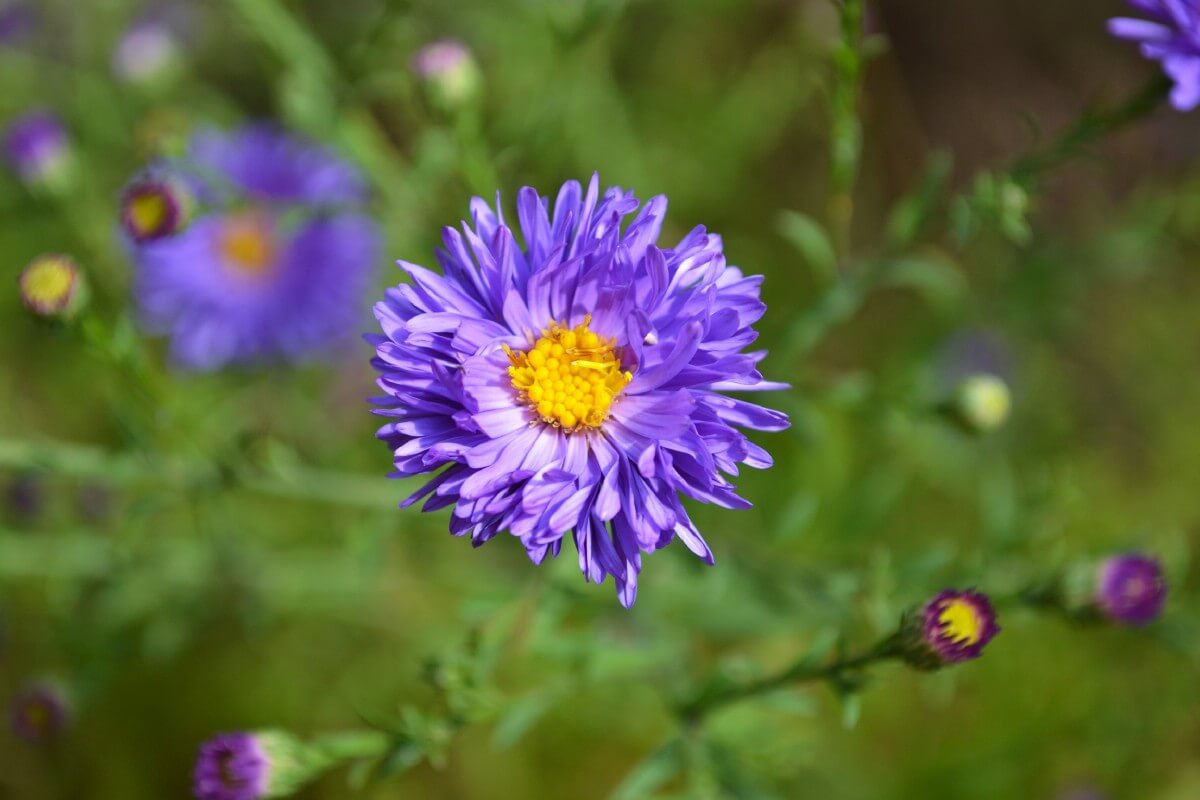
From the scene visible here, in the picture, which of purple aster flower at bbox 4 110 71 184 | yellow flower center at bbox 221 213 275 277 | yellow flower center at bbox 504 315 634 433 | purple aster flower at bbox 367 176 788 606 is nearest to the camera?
purple aster flower at bbox 367 176 788 606

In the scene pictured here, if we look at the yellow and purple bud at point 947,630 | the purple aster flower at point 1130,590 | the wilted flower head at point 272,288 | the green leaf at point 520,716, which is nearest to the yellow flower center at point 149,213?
the wilted flower head at point 272,288

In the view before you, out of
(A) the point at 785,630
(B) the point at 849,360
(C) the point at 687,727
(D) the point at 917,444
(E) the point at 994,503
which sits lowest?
(C) the point at 687,727

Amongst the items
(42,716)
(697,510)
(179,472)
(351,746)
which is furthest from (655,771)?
(42,716)

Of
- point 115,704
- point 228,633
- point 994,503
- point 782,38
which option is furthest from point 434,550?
point 782,38

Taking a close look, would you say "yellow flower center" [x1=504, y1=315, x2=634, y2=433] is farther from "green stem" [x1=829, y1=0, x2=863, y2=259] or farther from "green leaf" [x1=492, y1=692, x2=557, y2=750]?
"green stem" [x1=829, y1=0, x2=863, y2=259]

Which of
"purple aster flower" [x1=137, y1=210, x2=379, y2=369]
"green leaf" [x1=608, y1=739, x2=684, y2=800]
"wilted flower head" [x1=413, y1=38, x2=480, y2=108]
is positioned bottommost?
"green leaf" [x1=608, y1=739, x2=684, y2=800]

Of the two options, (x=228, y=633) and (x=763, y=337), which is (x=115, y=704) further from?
(x=763, y=337)

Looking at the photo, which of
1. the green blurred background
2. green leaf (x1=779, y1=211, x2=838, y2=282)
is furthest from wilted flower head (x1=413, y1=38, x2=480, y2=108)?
green leaf (x1=779, y1=211, x2=838, y2=282)

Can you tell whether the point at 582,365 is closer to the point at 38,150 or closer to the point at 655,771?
the point at 655,771
